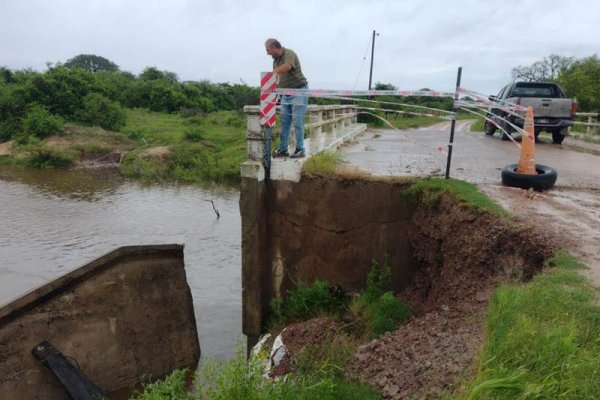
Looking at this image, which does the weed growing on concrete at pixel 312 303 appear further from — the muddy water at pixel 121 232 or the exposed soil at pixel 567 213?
the exposed soil at pixel 567 213

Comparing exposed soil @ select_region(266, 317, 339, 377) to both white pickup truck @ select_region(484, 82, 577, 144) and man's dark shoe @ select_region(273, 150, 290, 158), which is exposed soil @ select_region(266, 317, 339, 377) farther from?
white pickup truck @ select_region(484, 82, 577, 144)

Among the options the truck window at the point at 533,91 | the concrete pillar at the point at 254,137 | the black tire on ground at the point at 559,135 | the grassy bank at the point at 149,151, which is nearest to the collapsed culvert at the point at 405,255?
the concrete pillar at the point at 254,137

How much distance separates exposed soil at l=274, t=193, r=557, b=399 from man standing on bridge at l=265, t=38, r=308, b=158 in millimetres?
2198

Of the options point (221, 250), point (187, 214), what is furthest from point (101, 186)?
point (221, 250)

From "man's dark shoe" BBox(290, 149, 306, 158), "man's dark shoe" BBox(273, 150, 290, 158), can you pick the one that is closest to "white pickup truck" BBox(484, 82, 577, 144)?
"man's dark shoe" BBox(290, 149, 306, 158)

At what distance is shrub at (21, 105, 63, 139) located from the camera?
29.5 metres

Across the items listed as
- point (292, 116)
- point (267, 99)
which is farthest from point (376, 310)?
point (267, 99)

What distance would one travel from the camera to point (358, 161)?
9.09 meters

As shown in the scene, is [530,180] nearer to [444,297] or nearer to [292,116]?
[444,297]

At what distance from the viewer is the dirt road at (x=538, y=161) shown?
18.4ft

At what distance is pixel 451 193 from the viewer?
6.82 metres

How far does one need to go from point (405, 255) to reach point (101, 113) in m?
29.6

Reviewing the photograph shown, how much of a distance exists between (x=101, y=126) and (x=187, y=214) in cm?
1790

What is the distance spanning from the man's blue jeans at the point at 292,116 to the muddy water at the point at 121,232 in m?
3.50
